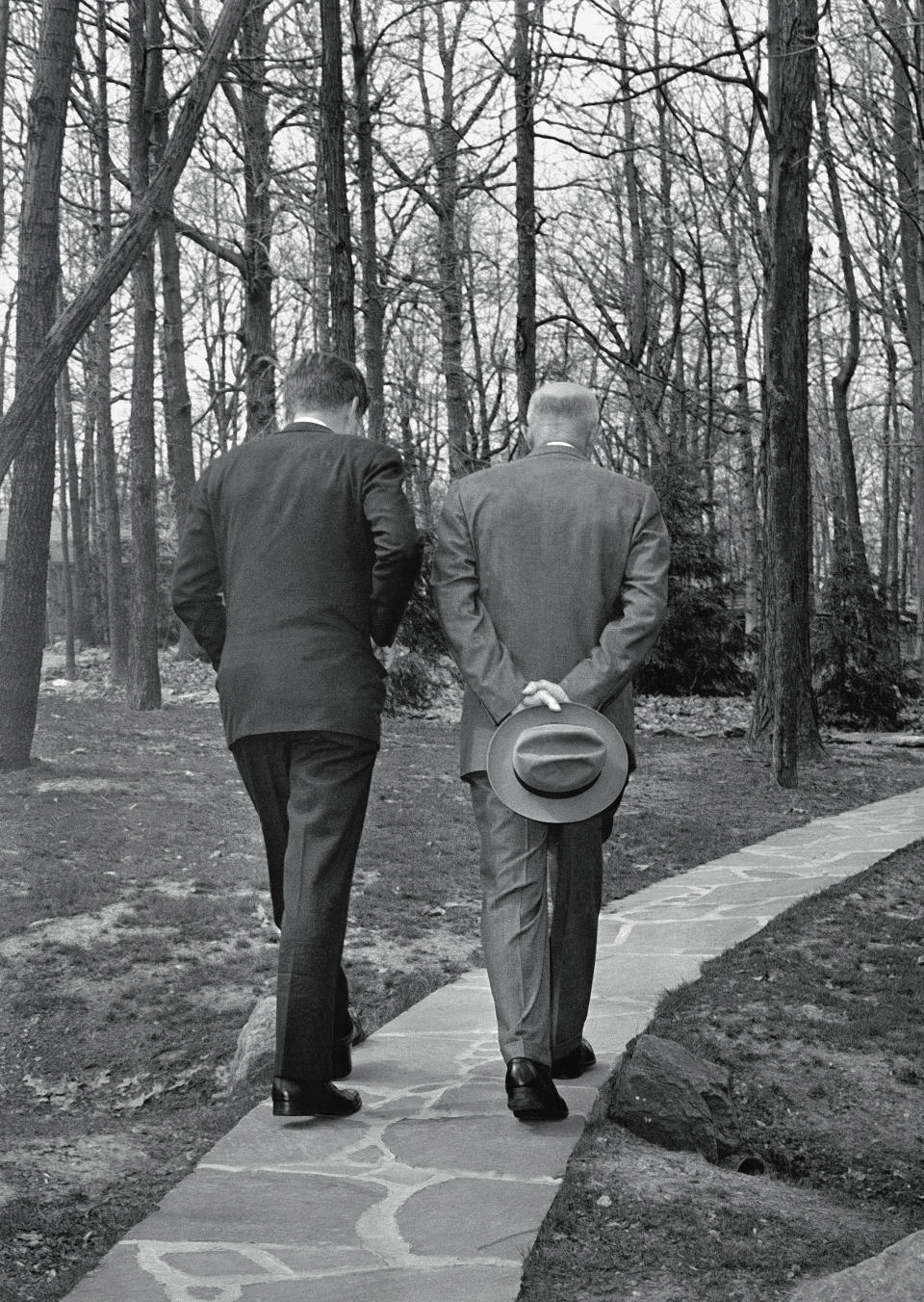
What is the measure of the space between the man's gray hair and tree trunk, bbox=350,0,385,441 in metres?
10.9

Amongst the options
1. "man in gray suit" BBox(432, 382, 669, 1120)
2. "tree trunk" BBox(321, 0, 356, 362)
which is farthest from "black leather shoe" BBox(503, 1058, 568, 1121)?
"tree trunk" BBox(321, 0, 356, 362)

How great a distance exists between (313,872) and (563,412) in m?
1.67

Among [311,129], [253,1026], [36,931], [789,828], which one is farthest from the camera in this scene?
[311,129]

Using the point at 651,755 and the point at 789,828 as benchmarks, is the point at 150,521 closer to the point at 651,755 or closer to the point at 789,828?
the point at 651,755

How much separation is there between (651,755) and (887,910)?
7895 millimetres

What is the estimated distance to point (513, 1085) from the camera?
4000 millimetres

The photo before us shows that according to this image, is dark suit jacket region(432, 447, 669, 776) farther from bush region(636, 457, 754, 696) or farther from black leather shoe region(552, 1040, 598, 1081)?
bush region(636, 457, 754, 696)

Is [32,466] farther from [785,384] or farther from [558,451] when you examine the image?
[558,451]

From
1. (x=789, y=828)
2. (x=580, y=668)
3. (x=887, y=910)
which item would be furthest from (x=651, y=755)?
(x=580, y=668)

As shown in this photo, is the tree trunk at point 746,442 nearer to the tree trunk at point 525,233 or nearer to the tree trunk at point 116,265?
the tree trunk at point 525,233

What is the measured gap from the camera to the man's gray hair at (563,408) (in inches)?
174

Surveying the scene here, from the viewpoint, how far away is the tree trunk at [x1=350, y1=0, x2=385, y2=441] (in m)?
15.3

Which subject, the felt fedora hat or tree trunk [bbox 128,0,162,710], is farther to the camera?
tree trunk [bbox 128,0,162,710]

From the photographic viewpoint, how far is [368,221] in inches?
700
